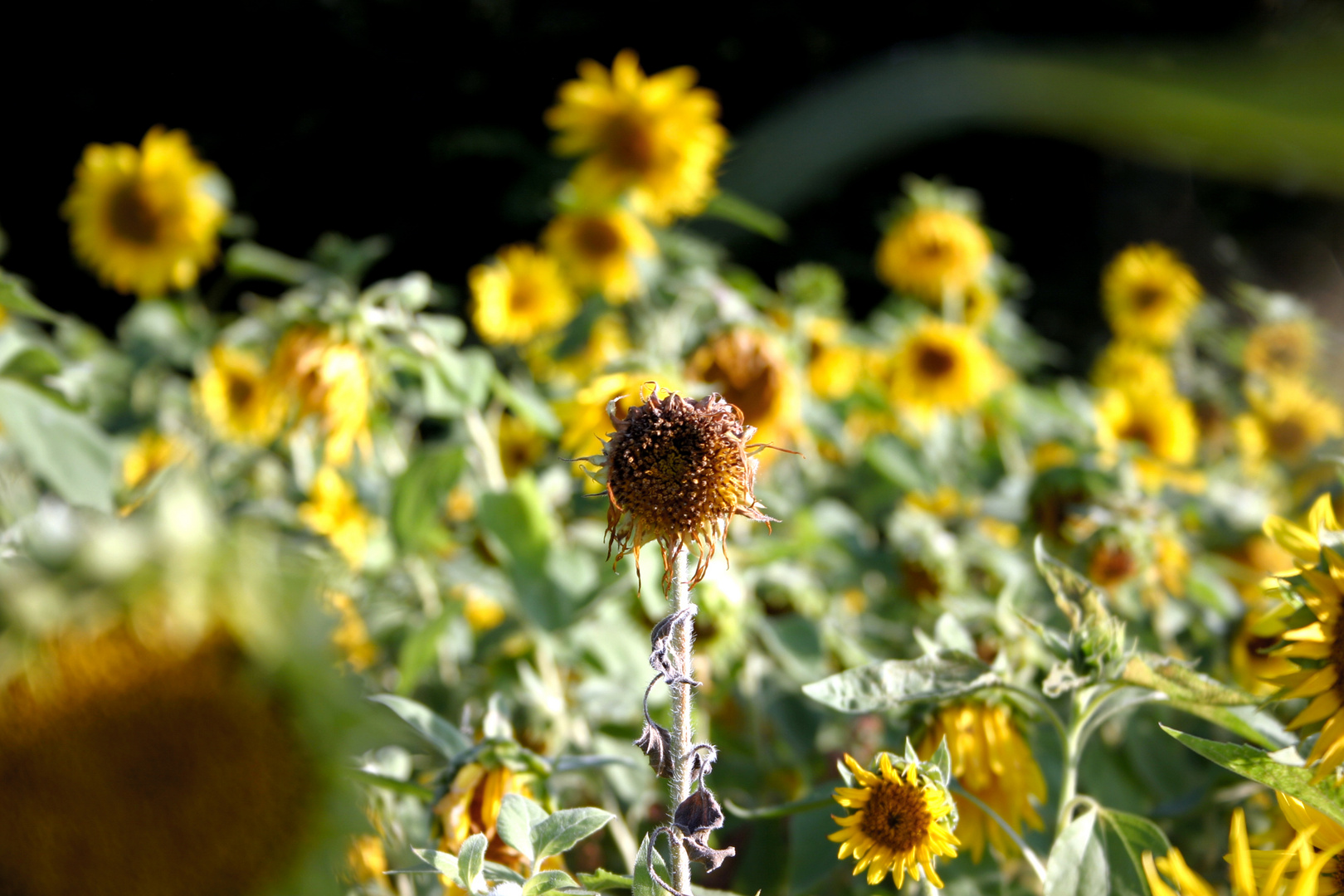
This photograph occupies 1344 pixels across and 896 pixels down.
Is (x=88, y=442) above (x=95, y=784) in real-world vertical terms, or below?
above

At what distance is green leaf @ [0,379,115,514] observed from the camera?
2.14 feet

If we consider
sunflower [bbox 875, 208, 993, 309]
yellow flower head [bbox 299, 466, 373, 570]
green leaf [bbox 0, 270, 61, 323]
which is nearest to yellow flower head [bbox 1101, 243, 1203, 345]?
sunflower [bbox 875, 208, 993, 309]

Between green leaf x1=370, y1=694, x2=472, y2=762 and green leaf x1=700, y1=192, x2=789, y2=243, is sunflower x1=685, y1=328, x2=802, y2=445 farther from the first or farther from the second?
green leaf x1=370, y1=694, x2=472, y2=762

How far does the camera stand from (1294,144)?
0.14m

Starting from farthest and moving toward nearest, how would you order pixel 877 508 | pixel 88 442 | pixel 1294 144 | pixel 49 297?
pixel 49 297
pixel 877 508
pixel 88 442
pixel 1294 144

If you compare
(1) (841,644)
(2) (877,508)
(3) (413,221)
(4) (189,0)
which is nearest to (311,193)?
(3) (413,221)

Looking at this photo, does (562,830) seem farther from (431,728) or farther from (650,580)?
(650,580)

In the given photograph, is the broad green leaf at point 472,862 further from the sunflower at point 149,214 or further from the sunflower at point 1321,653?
the sunflower at point 149,214

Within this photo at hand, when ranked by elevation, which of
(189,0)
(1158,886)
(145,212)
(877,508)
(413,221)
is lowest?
(1158,886)

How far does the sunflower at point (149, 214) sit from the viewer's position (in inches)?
62.6

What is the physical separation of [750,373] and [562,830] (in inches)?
21.3

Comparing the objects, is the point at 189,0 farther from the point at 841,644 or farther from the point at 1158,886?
the point at 1158,886

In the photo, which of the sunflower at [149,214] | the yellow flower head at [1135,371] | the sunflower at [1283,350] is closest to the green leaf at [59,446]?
the sunflower at [149,214]

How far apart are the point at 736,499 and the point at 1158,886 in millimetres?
215
